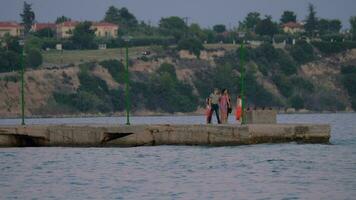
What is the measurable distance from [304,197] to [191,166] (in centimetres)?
982

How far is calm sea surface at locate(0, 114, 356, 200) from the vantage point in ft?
112

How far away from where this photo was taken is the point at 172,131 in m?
49.2

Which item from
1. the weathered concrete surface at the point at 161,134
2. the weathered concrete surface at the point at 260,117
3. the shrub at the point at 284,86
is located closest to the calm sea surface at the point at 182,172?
the weathered concrete surface at the point at 161,134

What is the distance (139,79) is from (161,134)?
103532 millimetres

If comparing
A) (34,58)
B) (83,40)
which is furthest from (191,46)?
(83,40)

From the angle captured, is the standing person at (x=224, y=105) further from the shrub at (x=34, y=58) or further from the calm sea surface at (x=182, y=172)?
the shrub at (x=34, y=58)

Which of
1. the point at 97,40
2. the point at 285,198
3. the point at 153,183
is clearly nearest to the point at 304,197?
the point at 285,198

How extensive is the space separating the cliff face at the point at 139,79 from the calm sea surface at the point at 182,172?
83.7m

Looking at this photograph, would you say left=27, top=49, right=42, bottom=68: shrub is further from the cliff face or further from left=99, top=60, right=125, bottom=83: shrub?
left=99, top=60, right=125, bottom=83: shrub

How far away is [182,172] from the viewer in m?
40.4

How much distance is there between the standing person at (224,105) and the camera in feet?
167

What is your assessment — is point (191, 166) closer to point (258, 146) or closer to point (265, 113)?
point (258, 146)

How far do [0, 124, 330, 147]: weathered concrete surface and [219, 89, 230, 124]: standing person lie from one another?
2.69 m

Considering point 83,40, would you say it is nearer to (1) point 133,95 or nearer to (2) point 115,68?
(2) point 115,68
